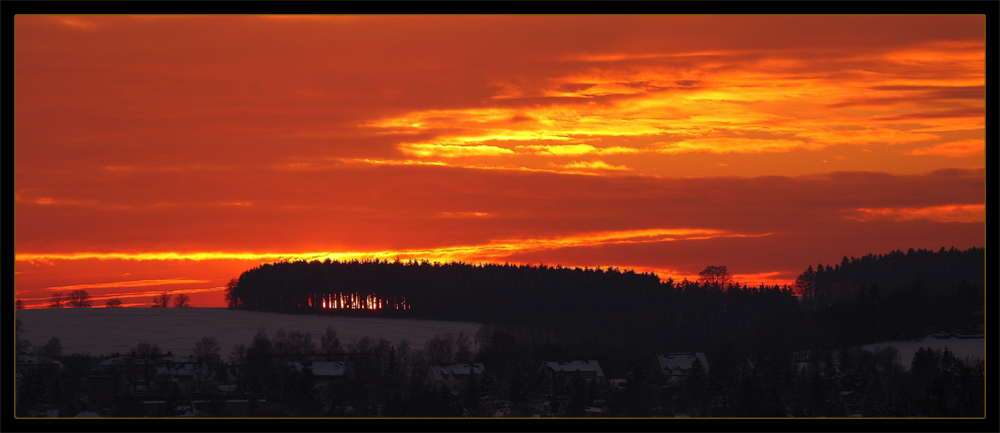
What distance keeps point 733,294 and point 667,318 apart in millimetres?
21676

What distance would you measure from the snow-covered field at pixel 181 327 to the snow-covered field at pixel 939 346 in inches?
2809

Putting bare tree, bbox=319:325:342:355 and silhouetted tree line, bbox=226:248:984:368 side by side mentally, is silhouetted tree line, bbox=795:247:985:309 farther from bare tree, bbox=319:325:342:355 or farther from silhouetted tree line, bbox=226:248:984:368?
bare tree, bbox=319:325:342:355

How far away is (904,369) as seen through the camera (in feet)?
373

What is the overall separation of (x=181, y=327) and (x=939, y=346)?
12444 centimetres

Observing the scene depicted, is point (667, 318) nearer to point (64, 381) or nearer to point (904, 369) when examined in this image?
point (904, 369)

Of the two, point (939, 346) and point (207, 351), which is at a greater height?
point (939, 346)

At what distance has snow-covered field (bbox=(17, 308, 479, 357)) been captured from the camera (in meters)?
149

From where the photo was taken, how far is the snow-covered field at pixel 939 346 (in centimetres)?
11698

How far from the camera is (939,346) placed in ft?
399

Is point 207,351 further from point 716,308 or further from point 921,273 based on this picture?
point 921,273

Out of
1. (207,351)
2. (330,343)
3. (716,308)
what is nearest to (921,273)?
(716,308)

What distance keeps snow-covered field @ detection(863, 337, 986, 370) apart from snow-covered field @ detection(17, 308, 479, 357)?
7134cm

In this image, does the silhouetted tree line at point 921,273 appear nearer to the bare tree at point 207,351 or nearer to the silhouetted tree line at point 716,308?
the silhouetted tree line at point 716,308

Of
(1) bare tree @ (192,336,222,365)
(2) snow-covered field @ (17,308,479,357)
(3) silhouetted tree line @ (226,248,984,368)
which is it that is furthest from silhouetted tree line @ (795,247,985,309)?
(1) bare tree @ (192,336,222,365)
